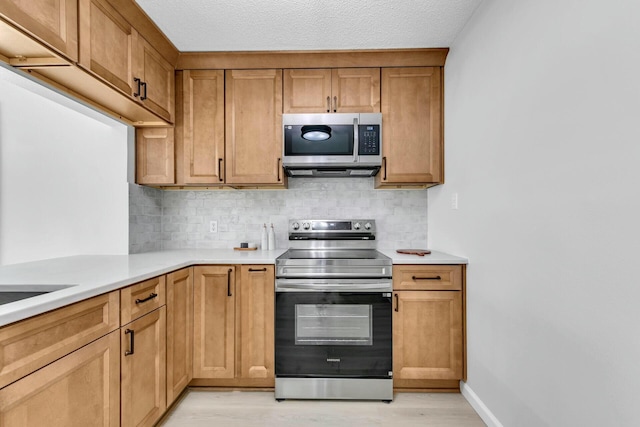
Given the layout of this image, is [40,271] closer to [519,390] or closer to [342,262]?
[342,262]

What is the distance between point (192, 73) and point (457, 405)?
3.02 metres

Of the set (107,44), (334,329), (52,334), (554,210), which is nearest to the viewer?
(52,334)

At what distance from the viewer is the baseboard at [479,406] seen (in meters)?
1.72

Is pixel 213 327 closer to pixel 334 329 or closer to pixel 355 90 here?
pixel 334 329

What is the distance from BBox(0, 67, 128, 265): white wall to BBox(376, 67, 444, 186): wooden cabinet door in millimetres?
1990

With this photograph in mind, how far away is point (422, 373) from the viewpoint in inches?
82.4

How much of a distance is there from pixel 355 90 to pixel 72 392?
2.36m

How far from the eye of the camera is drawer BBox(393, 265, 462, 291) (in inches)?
81.8

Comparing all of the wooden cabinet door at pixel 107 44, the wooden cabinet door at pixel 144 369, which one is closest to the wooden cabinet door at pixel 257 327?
the wooden cabinet door at pixel 144 369

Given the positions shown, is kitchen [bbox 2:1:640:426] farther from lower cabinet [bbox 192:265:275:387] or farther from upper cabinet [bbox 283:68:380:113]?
lower cabinet [bbox 192:265:275:387]

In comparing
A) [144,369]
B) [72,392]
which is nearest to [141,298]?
[144,369]

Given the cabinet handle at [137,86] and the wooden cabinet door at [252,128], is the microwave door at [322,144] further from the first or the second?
the cabinet handle at [137,86]

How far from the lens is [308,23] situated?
2021 mm

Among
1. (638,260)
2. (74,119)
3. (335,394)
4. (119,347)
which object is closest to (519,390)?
(638,260)
